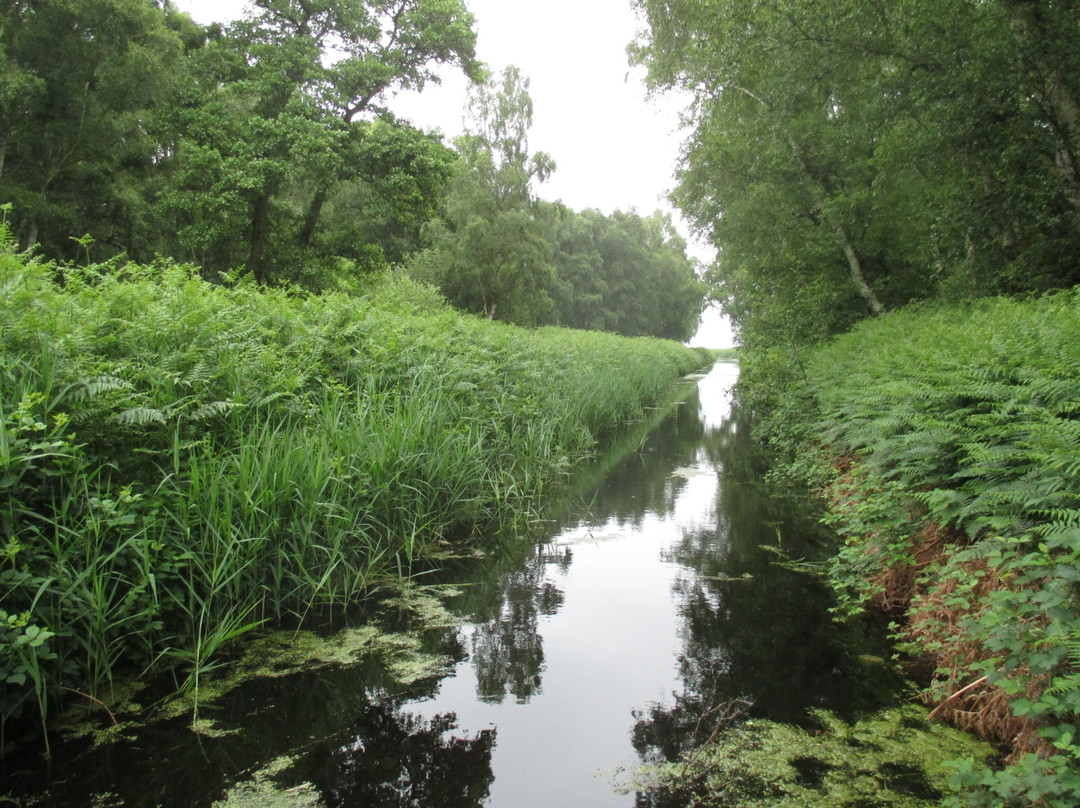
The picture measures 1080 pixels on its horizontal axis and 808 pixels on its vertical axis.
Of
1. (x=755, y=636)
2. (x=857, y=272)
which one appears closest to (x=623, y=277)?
(x=857, y=272)

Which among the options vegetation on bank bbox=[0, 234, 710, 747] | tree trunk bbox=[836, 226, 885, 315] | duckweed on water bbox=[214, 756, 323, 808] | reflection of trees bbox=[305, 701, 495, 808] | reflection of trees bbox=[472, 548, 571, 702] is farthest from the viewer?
tree trunk bbox=[836, 226, 885, 315]

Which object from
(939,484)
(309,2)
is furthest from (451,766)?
(309,2)

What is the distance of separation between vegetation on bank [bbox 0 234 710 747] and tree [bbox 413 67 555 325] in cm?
2747

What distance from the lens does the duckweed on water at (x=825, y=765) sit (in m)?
2.52

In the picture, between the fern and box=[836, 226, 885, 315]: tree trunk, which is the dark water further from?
box=[836, 226, 885, 315]: tree trunk

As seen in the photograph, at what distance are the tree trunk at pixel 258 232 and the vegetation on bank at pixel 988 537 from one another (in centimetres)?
1924

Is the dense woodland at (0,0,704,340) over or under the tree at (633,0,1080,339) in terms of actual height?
over

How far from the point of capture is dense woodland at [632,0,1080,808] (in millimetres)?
2611

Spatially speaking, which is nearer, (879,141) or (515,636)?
(515,636)

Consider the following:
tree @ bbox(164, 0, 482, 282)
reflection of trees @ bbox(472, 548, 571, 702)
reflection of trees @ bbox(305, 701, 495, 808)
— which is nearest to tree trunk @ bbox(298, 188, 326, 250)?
tree @ bbox(164, 0, 482, 282)

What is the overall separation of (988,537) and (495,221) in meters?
32.8

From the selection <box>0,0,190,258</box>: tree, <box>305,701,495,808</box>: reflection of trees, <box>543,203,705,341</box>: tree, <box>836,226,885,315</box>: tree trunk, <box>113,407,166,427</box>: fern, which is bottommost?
<box>305,701,495,808</box>: reflection of trees

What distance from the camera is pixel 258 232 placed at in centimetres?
2069

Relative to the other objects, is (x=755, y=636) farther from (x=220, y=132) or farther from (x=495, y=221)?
(x=495, y=221)
